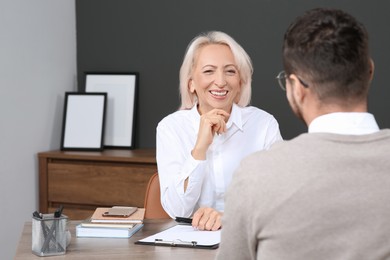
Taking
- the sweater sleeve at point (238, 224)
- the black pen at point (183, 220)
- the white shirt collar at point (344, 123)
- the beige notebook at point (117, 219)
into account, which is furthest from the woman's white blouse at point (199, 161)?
the white shirt collar at point (344, 123)

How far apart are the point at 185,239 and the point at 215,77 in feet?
3.56

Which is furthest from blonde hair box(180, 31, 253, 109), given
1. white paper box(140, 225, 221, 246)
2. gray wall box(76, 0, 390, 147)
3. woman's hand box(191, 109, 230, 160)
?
gray wall box(76, 0, 390, 147)

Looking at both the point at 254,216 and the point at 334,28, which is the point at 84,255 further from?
the point at 334,28

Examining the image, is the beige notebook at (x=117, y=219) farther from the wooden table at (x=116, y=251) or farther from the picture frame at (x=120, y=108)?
the picture frame at (x=120, y=108)

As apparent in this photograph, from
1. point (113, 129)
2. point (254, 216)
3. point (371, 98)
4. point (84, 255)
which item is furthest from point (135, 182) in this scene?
point (254, 216)

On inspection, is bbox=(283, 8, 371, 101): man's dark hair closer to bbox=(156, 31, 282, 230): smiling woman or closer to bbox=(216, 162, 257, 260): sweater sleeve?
bbox=(216, 162, 257, 260): sweater sleeve

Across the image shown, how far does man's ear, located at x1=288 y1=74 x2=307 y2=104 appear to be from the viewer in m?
1.46

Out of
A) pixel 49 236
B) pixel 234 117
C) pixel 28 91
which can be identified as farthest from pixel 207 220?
pixel 28 91

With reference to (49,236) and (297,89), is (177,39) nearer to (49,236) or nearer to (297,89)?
(49,236)

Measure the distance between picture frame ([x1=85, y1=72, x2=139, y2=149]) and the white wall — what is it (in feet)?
1.10

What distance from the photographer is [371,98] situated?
430cm

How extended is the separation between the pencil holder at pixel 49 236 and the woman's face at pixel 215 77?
119 centimetres

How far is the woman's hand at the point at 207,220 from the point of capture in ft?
8.02

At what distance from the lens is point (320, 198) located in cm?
135
